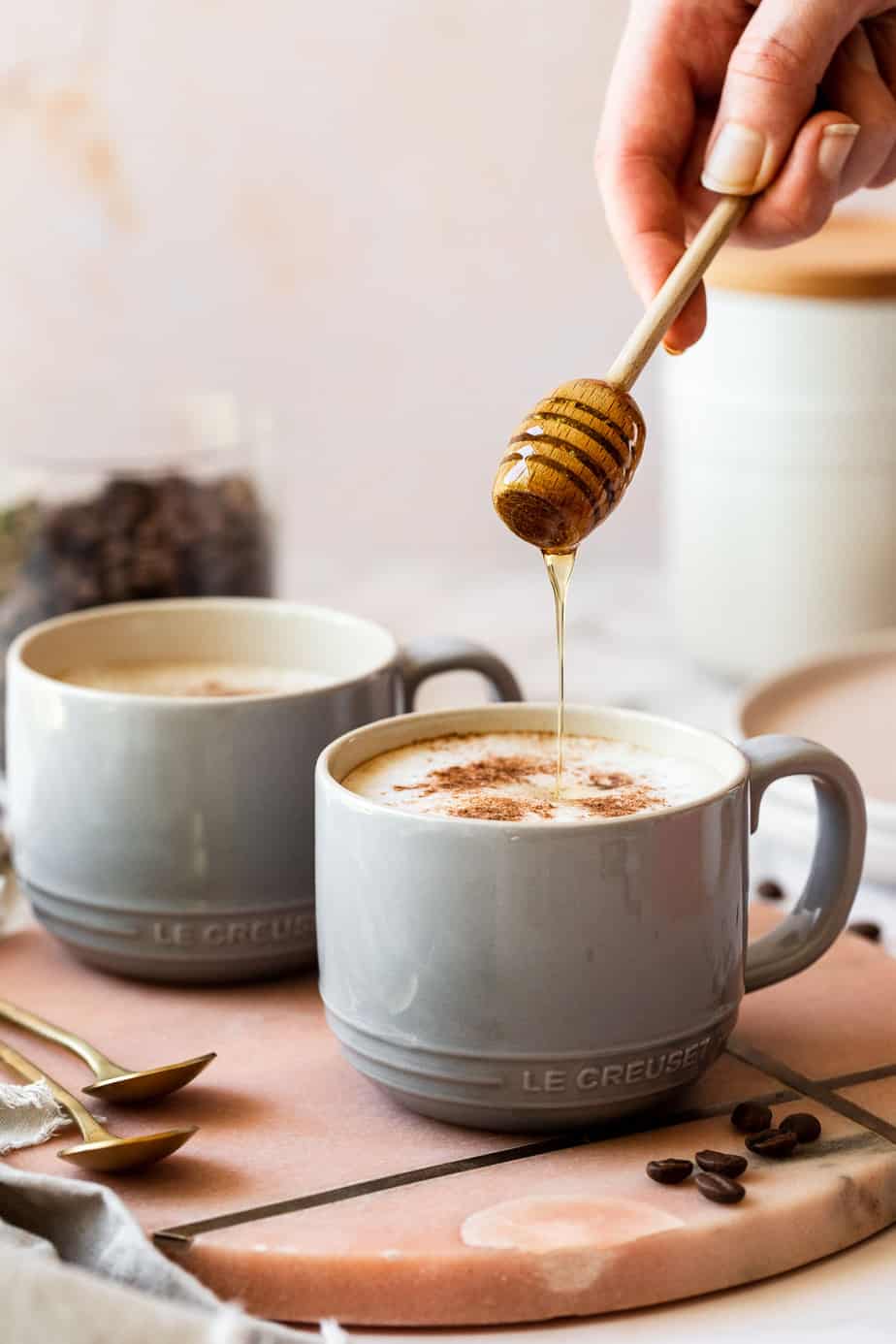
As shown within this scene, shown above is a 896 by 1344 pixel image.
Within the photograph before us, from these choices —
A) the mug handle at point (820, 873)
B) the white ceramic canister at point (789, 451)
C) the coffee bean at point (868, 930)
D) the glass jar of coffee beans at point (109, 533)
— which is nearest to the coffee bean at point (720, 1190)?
the mug handle at point (820, 873)

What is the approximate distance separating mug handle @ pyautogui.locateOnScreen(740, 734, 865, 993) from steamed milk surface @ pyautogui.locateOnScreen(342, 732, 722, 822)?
0.16 ft

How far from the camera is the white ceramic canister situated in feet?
5.41

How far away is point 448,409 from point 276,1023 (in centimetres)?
138

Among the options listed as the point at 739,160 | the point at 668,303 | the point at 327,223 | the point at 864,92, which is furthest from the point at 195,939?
the point at 327,223

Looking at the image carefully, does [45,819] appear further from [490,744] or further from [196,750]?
[490,744]

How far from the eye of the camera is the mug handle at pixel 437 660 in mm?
1111

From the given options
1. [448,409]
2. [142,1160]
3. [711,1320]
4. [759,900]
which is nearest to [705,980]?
[711,1320]

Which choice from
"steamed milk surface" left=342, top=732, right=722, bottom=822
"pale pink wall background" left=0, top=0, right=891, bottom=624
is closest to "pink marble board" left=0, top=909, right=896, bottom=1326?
"steamed milk surface" left=342, top=732, right=722, bottom=822

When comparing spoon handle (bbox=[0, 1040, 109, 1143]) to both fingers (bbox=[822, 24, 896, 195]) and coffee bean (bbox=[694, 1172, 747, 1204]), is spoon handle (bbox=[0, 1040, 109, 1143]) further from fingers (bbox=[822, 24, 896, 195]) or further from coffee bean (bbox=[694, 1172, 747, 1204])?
fingers (bbox=[822, 24, 896, 195])

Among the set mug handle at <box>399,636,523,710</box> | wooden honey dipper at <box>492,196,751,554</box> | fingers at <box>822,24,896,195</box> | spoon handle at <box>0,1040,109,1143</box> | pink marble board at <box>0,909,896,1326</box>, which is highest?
fingers at <box>822,24,896,195</box>

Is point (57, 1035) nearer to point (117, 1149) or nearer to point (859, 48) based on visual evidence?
point (117, 1149)

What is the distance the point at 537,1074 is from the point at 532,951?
0.06 metres

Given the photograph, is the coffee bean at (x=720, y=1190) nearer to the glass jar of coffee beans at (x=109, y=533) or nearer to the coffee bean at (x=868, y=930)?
the coffee bean at (x=868, y=930)

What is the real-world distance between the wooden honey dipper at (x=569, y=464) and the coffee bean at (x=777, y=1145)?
0.29 m
